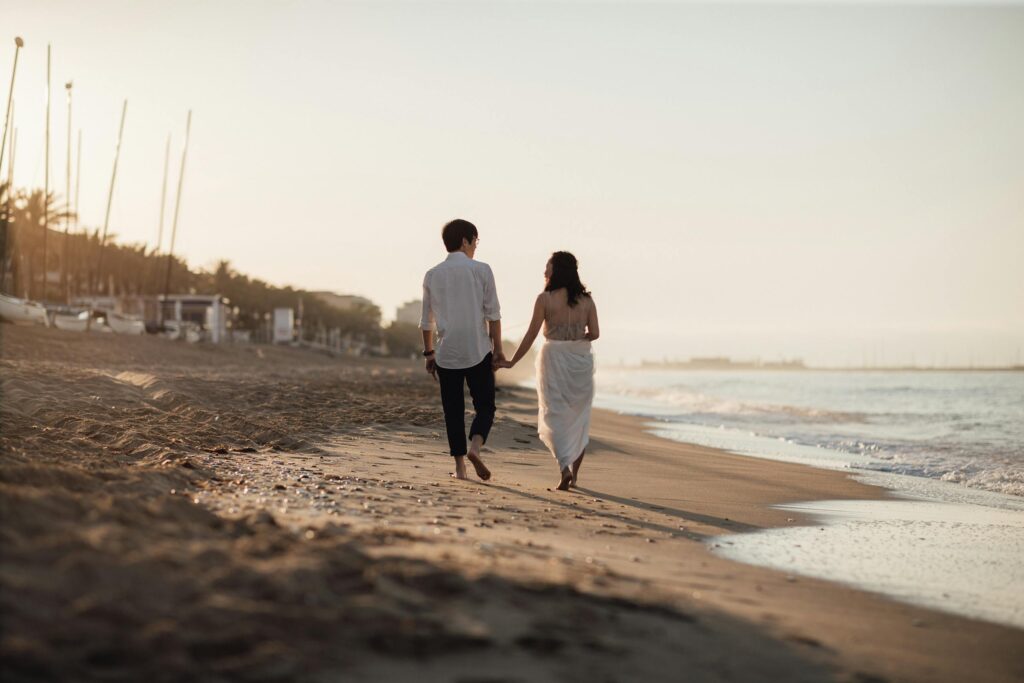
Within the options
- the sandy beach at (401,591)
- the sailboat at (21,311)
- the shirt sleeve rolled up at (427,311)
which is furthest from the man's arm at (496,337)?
the sailboat at (21,311)

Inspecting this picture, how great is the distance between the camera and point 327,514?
15.5 feet

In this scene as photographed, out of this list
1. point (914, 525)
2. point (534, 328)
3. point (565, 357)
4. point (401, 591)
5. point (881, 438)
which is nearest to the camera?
point (401, 591)

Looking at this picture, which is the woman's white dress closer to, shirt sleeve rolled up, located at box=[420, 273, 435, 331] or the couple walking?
the couple walking

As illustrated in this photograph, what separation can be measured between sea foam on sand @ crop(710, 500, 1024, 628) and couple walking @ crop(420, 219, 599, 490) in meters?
1.93

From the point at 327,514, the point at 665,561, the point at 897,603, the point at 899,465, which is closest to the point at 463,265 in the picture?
the point at 327,514

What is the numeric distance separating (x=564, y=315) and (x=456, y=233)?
112cm

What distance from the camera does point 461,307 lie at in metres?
7.14

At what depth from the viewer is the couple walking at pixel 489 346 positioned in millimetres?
7145

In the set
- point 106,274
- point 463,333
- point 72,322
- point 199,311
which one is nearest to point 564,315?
point 463,333

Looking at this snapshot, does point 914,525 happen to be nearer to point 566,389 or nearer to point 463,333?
point 566,389

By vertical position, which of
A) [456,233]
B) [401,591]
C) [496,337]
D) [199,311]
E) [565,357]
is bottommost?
[401,591]

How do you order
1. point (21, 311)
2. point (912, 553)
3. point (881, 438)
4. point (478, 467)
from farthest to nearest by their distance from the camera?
point (21, 311) → point (881, 438) → point (478, 467) → point (912, 553)

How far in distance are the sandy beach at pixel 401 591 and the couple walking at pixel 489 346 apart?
0.54 metres

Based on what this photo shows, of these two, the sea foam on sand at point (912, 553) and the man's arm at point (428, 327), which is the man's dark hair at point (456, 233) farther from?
the sea foam on sand at point (912, 553)
